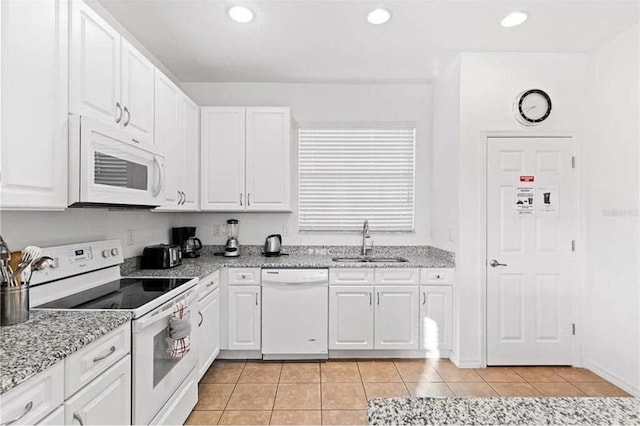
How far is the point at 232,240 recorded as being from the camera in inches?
144

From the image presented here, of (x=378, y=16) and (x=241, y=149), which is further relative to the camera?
(x=241, y=149)

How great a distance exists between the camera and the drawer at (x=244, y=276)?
3.21 metres

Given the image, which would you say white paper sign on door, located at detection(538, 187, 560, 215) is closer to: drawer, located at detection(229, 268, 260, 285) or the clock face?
the clock face

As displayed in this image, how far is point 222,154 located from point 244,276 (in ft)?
4.03

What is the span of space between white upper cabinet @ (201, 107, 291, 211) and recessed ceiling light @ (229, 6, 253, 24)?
3.40ft

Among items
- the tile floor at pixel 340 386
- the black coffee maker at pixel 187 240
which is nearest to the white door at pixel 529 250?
the tile floor at pixel 340 386

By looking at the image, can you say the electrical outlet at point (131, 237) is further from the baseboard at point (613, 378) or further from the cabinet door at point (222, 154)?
the baseboard at point (613, 378)

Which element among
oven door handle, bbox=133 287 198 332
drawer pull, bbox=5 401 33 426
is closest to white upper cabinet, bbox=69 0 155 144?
oven door handle, bbox=133 287 198 332

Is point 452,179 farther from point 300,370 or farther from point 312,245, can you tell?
point 300,370

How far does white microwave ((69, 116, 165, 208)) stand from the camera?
162 centimetres

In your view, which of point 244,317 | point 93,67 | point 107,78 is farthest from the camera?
point 244,317

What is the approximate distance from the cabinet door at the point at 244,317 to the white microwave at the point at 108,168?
1201 mm

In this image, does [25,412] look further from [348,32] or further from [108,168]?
[348,32]

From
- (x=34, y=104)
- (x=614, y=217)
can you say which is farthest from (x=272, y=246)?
(x=614, y=217)
